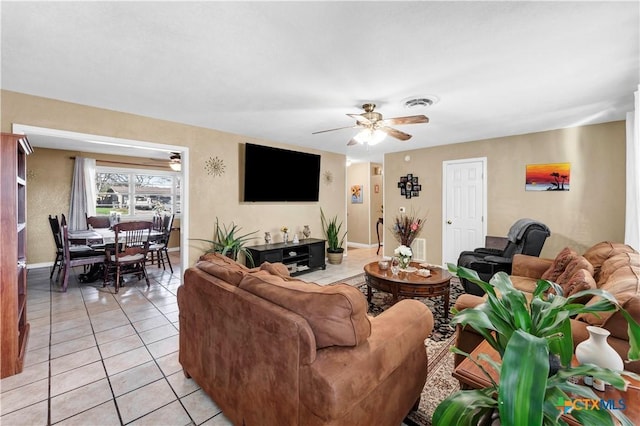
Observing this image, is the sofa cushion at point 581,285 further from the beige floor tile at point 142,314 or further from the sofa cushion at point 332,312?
the beige floor tile at point 142,314

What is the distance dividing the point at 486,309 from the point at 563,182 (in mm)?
4515

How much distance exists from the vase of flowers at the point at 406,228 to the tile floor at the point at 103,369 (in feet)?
12.8

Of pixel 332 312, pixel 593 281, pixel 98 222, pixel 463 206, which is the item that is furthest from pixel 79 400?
pixel 463 206

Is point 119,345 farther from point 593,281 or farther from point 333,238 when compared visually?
→ point 333,238

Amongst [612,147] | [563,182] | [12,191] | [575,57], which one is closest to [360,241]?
[563,182]

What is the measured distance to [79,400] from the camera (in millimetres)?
1859

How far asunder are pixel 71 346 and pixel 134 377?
941 mm

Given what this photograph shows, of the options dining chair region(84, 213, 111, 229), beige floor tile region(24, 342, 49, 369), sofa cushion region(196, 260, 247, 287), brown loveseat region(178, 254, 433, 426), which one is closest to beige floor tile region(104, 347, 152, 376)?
beige floor tile region(24, 342, 49, 369)

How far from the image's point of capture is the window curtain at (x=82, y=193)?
575cm

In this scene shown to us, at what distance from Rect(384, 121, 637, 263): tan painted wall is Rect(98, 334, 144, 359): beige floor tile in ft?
16.2

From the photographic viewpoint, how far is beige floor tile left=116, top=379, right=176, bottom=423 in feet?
5.74

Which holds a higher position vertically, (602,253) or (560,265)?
(602,253)

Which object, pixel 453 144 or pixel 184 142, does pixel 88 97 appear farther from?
pixel 453 144

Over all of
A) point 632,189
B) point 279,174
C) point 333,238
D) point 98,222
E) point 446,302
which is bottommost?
point 446,302
